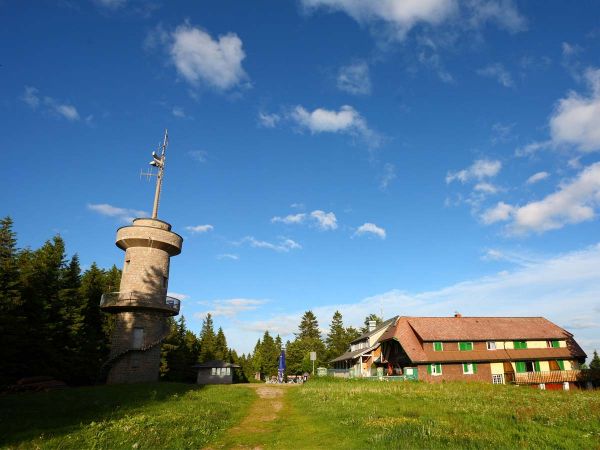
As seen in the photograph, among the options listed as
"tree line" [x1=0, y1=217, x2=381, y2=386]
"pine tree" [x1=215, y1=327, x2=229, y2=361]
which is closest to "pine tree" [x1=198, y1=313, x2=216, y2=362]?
"pine tree" [x1=215, y1=327, x2=229, y2=361]

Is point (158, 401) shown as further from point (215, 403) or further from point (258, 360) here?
point (258, 360)

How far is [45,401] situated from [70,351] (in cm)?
2254

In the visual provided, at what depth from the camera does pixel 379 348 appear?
168 ft

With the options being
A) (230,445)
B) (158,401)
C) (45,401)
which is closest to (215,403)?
(158,401)

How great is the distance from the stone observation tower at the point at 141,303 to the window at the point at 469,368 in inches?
1209

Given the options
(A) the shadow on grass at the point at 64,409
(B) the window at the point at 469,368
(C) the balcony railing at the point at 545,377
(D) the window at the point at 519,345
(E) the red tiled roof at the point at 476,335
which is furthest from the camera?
(D) the window at the point at 519,345

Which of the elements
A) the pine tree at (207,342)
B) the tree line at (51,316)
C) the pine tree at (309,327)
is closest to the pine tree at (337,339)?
the pine tree at (309,327)

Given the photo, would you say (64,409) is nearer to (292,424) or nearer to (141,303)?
(292,424)

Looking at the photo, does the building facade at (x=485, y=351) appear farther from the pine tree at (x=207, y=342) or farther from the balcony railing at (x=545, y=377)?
the pine tree at (x=207, y=342)

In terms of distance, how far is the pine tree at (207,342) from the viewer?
7769cm

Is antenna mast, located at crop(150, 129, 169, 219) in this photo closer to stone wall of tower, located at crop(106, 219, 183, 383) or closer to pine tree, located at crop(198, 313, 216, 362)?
stone wall of tower, located at crop(106, 219, 183, 383)

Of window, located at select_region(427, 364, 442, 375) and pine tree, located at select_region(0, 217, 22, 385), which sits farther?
window, located at select_region(427, 364, 442, 375)

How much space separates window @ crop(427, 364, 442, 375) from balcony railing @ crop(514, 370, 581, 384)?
25.4 ft

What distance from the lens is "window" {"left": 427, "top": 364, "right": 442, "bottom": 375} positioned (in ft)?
137
